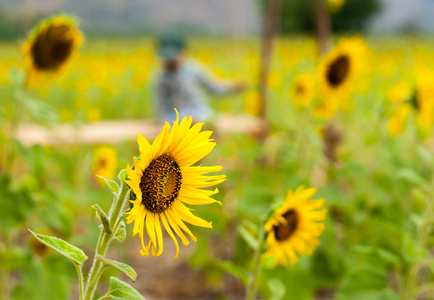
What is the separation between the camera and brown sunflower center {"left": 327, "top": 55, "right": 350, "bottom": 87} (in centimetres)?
191

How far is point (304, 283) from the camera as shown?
4.81 ft

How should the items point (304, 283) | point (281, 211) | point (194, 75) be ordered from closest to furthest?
point (281, 211)
point (304, 283)
point (194, 75)

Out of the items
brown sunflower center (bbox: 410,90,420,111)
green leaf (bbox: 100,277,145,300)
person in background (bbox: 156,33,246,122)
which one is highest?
person in background (bbox: 156,33,246,122)

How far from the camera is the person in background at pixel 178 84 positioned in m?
3.26

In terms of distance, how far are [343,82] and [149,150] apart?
4.82 ft

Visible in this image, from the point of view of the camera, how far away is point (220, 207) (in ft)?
6.57

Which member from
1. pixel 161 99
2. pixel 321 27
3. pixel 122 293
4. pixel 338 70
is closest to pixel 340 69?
pixel 338 70

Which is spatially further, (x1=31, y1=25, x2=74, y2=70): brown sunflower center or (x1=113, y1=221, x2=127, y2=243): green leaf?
(x1=31, y1=25, x2=74, y2=70): brown sunflower center

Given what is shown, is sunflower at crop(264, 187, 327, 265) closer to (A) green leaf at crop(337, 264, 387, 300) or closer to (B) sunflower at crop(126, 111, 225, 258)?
(A) green leaf at crop(337, 264, 387, 300)

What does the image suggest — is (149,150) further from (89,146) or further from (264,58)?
(89,146)

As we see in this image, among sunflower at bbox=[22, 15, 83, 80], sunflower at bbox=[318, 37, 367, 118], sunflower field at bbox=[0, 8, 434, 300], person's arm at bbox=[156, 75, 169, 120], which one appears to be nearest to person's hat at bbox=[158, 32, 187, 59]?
person's arm at bbox=[156, 75, 169, 120]

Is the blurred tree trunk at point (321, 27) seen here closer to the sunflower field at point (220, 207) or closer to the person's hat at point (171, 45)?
the sunflower field at point (220, 207)

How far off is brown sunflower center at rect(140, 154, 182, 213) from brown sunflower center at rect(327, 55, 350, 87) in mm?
1373

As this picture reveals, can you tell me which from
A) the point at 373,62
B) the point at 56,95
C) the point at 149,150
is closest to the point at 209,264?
the point at 149,150
